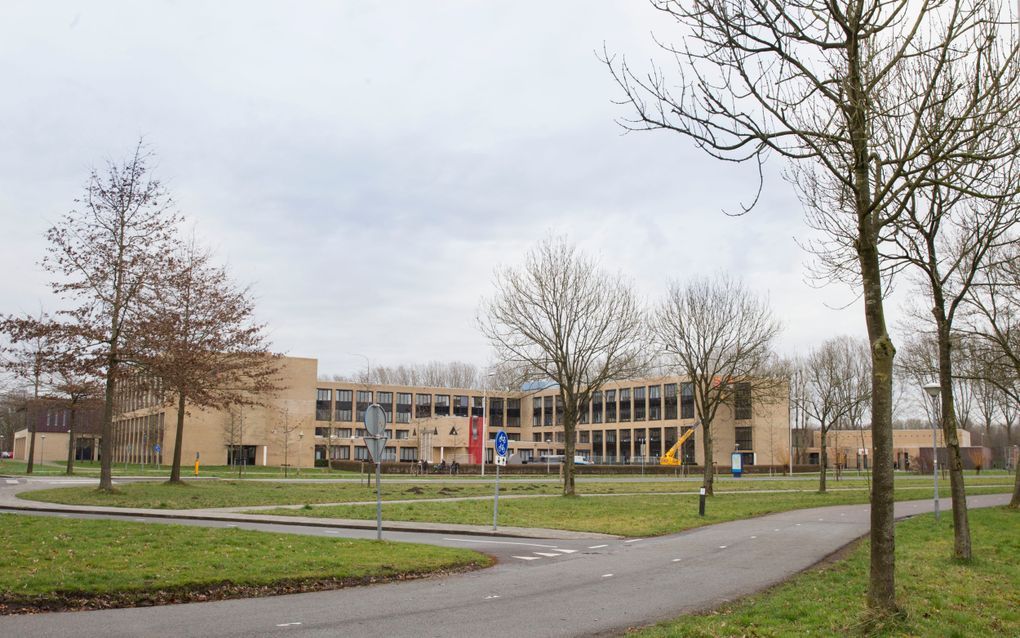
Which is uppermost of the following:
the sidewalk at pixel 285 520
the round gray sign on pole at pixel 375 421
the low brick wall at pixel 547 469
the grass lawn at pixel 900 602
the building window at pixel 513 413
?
the building window at pixel 513 413

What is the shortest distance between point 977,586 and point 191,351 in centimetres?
2773

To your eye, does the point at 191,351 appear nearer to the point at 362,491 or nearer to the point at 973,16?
the point at 362,491

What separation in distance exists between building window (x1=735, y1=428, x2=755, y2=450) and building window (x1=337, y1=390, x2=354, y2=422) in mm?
49459

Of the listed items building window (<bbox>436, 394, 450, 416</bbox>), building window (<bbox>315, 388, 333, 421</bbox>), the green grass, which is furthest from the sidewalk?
building window (<bbox>436, 394, 450, 416</bbox>)

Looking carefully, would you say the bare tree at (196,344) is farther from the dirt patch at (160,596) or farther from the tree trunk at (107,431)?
the dirt patch at (160,596)

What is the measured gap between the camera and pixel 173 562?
12.3 metres

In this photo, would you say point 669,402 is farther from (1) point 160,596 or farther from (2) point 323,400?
(1) point 160,596

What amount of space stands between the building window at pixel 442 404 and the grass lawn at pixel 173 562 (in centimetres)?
10030

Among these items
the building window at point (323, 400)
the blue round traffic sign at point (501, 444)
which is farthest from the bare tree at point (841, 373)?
the building window at point (323, 400)

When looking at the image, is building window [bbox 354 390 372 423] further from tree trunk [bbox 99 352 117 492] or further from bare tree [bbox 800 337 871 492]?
tree trunk [bbox 99 352 117 492]

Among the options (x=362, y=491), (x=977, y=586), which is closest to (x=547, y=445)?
(x=362, y=491)

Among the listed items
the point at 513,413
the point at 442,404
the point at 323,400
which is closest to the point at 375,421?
the point at 323,400

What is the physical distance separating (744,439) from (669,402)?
9.92 m

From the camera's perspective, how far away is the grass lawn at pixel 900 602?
8.66 m
